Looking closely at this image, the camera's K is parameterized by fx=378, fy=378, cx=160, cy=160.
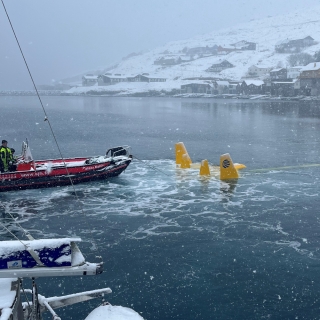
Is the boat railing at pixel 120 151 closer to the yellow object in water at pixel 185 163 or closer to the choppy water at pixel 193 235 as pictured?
the choppy water at pixel 193 235

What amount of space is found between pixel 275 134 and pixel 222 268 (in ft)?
124

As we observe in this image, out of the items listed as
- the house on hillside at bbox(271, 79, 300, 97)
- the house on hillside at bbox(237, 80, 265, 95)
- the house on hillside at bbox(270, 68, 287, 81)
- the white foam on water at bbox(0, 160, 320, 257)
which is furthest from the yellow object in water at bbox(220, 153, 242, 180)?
the house on hillside at bbox(270, 68, 287, 81)

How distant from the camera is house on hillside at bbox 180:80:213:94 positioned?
6713 inches

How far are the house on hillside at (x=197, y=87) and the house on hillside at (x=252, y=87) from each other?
17239mm

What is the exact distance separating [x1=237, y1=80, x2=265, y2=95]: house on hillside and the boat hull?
133m

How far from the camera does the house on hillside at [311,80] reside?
12125cm

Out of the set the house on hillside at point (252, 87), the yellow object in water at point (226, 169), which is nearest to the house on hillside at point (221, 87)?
the house on hillside at point (252, 87)

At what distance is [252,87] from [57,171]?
13925 centimetres

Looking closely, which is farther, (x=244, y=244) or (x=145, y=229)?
(x=145, y=229)

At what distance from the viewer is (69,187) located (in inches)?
856

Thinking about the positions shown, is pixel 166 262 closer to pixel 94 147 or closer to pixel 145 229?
pixel 145 229

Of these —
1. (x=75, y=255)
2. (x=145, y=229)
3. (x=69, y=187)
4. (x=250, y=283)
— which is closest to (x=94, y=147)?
(x=69, y=187)

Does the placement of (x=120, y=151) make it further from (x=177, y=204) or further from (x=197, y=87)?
(x=197, y=87)

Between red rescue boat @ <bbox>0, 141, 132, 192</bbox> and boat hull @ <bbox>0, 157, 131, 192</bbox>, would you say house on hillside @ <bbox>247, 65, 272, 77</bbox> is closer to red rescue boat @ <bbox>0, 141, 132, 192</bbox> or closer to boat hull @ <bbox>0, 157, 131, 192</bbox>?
red rescue boat @ <bbox>0, 141, 132, 192</bbox>
